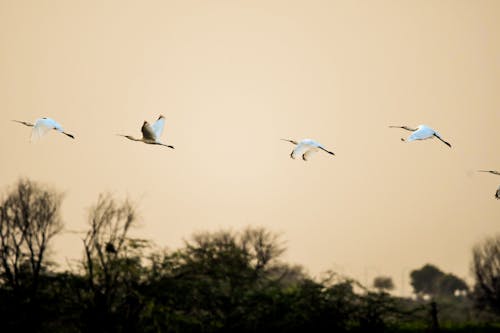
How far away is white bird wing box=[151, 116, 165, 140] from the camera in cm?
734

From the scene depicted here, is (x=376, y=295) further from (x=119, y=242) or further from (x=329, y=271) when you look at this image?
(x=119, y=242)

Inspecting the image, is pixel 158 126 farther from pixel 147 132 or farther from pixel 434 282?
pixel 434 282

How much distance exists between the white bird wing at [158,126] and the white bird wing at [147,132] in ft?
0.73

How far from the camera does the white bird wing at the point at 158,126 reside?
24.1 ft

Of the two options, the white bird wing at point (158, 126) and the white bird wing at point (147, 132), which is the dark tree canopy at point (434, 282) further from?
the white bird wing at point (147, 132)

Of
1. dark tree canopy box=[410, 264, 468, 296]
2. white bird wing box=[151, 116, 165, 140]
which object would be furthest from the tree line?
dark tree canopy box=[410, 264, 468, 296]

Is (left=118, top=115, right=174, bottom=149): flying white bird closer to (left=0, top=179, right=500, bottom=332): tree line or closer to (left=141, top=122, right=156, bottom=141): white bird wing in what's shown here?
(left=141, top=122, right=156, bottom=141): white bird wing

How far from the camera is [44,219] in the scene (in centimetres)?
3641

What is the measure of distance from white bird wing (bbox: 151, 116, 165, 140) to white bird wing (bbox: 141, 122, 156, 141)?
0.22 metres

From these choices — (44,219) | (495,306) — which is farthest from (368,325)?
(495,306)

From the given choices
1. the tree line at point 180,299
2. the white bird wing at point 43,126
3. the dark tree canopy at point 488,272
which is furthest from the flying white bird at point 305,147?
the dark tree canopy at point 488,272

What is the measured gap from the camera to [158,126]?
753cm

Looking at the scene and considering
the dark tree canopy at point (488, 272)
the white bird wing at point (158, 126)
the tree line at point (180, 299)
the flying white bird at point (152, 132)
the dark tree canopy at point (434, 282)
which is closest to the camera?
the flying white bird at point (152, 132)

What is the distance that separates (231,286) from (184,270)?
2.43 m
